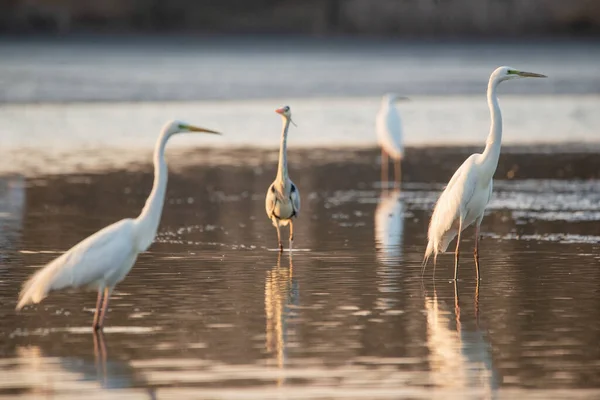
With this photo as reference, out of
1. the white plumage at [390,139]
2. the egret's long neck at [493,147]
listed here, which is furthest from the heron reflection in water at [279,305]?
the white plumage at [390,139]

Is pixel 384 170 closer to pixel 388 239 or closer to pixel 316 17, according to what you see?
pixel 388 239

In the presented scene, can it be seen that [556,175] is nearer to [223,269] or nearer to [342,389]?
[223,269]

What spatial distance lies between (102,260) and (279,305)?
163cm

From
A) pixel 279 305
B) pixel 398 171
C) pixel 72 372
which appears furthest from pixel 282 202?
pixel 398 171

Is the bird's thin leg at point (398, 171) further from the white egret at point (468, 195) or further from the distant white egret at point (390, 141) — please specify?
the white egret at point (468, 195)

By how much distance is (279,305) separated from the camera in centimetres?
985

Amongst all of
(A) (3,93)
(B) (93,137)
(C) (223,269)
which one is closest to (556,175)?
(C) (223,269)

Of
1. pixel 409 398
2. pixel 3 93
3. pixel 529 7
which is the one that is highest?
pixel 529 7

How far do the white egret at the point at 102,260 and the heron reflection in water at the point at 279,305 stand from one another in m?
1.11

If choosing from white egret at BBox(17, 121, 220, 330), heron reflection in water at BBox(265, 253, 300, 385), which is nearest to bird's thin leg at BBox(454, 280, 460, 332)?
heron reflection in water at BBox(265, 253, 300, 385)

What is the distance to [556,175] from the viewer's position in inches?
758

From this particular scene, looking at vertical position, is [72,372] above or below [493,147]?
below

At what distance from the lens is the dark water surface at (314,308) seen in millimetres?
7547

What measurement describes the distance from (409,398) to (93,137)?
67.2 ft
